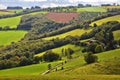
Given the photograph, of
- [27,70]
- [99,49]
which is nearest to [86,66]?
[27,70]

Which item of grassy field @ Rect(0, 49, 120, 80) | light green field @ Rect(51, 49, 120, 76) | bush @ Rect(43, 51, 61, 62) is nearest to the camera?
grassy field @ Rect(0, 49, 120, 80)

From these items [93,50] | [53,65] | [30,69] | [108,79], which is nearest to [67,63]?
[53,65]

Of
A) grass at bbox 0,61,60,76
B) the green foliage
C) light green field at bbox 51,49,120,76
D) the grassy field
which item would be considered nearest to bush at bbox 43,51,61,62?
grass at bbox 0,61,60,76

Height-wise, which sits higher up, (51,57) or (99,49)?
(99,49)

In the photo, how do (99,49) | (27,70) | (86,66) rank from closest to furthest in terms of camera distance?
(86,66)
(27,70)
(99,49)

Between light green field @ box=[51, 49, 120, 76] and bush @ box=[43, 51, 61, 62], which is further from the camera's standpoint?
bush @ box=[43, 51, 61, 62]

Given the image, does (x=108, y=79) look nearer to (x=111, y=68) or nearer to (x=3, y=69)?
(x=111, y=68)

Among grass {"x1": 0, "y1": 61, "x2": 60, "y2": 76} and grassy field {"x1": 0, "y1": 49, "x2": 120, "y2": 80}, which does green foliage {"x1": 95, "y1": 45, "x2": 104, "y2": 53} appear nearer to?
grassy field {"x1": 0, "y1": 49, "x2": 120, "y2": 80}

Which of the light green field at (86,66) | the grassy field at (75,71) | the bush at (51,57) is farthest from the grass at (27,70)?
the bush at (51,57)

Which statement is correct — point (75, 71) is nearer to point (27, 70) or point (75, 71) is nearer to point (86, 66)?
point (86, 66)

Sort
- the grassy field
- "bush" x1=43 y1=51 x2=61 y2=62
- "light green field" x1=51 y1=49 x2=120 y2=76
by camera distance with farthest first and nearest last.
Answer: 1. "bush" x1=43 y1=51 x2=61 y2=62
2. "light green field" x1=51 y1=49 x2=120 y2=76
3. the grassy field

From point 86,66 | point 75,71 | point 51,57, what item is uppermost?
point 75,71

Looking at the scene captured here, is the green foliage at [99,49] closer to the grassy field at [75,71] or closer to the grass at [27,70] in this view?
the grassy field at [75,71]

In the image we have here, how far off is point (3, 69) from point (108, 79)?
9044 centimetres
